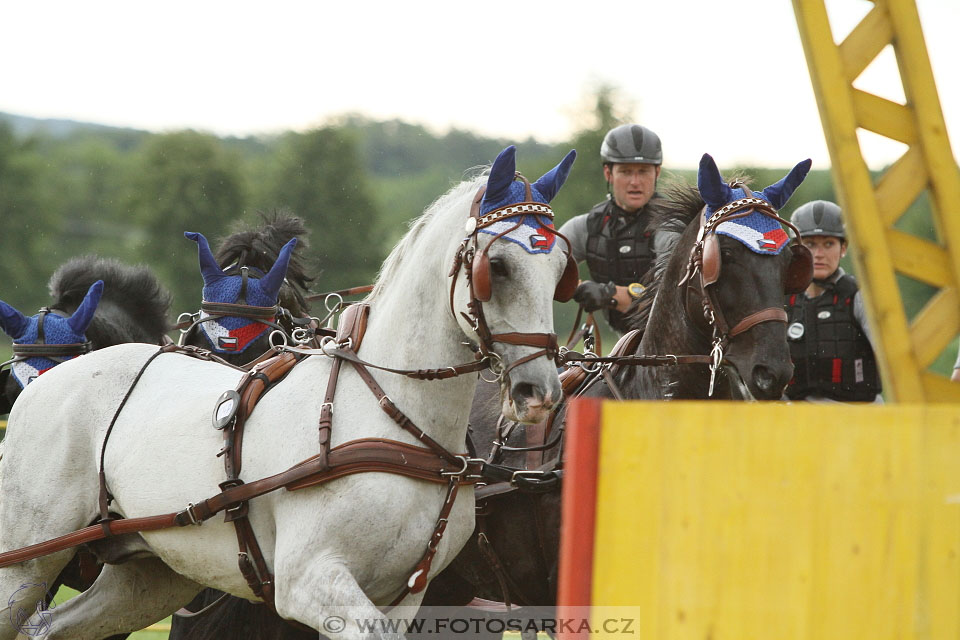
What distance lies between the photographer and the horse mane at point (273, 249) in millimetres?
5746

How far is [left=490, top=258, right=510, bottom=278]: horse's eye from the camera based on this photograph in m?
3.38

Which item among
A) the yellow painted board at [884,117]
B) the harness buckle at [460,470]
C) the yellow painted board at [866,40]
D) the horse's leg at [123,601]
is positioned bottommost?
the horse's leg at [123,601]

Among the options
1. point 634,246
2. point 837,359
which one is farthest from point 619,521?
point 837,359

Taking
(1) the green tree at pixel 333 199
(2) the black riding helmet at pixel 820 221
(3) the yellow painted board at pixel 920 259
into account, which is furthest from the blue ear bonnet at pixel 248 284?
(1) the green tree at pixel 333 199

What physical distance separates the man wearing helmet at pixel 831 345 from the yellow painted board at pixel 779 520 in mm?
3003

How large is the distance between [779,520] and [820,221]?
3.82m

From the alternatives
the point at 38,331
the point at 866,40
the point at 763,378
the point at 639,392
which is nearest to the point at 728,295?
the point at 763,378

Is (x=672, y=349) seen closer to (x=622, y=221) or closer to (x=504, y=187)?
(x=504, y=187)

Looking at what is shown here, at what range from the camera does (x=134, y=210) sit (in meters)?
57.6

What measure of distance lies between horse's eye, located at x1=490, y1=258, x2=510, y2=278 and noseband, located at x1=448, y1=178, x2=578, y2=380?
49mm

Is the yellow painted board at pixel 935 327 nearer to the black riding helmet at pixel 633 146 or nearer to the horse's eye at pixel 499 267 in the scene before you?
the horse's eye at pixel 499 267

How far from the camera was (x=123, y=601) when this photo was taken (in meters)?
4.38

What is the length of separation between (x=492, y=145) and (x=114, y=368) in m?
60.4

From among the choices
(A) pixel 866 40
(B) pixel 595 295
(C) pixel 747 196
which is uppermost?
(A) pixel 866 40
